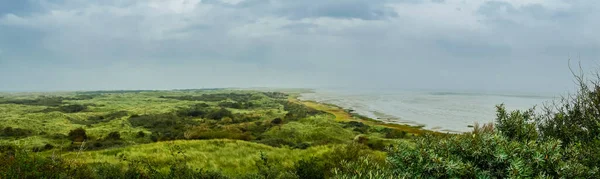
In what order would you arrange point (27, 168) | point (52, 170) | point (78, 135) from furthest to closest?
point (78, 135), point (52, 170), point (27, 168)

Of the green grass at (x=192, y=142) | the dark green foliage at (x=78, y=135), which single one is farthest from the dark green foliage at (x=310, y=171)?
the dark green foliage at (x=78, y=135)

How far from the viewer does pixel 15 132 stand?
148 feet

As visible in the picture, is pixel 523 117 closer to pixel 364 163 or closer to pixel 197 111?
pixel 364 163

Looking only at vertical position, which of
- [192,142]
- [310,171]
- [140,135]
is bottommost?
[140,135]

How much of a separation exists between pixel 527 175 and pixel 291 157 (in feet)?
67.6

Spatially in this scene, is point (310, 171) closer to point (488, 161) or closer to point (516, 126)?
point (516, 126)

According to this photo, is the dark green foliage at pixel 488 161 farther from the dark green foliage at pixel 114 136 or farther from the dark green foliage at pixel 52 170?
the dark green foliage at pixel 114 136

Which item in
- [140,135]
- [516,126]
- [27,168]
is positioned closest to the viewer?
[516,126]

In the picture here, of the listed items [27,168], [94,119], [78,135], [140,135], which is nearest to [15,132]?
[78,135]

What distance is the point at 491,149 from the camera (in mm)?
6484

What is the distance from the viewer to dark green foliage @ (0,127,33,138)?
4379 centimetres

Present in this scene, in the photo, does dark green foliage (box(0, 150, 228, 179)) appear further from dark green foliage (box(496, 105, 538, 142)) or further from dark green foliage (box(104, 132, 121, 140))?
dark green foliage (box(104, 132, 121, 140))

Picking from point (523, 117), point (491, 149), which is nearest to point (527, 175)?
point (491, 149)

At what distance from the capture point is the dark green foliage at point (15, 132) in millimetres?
43791
